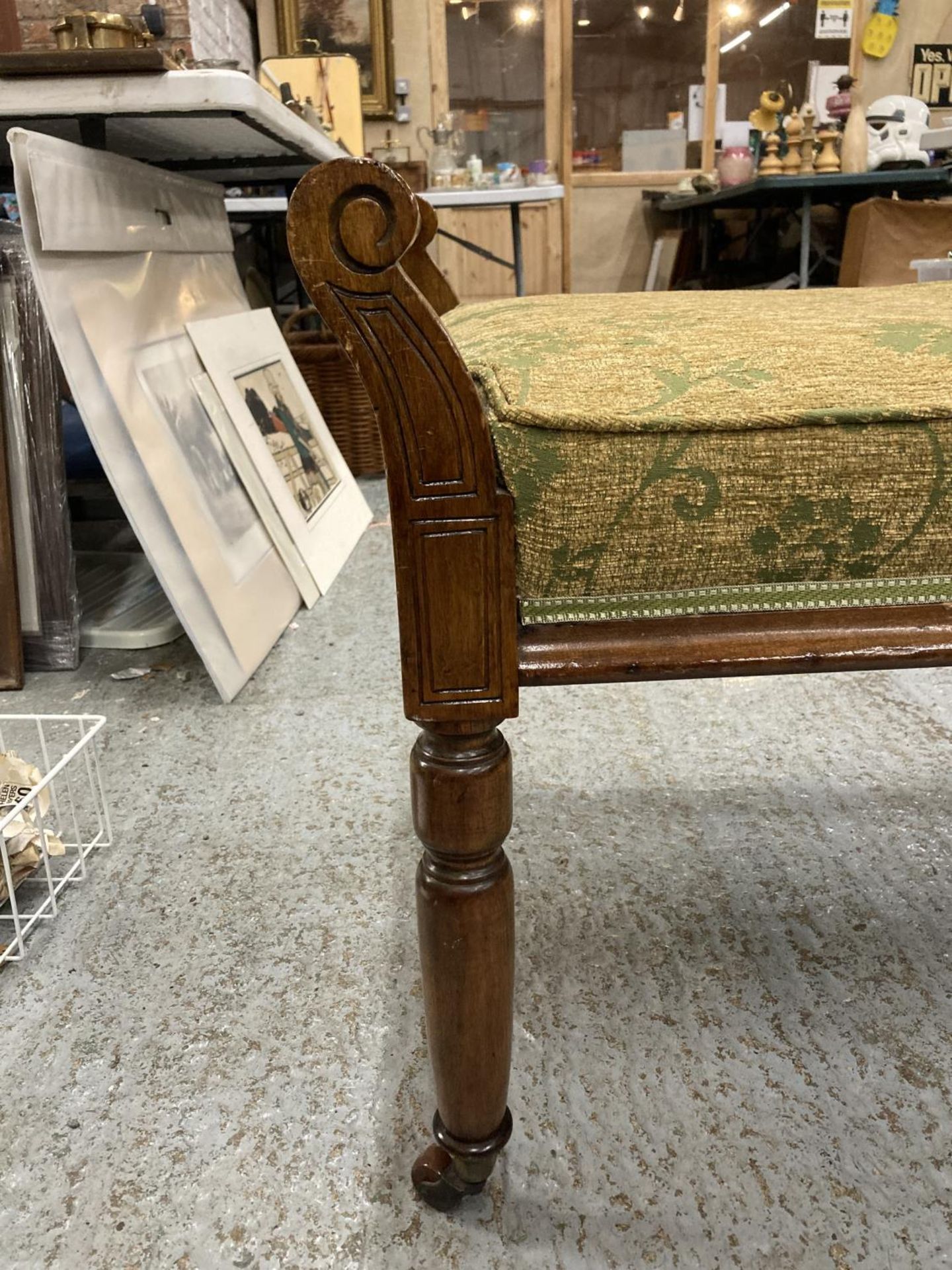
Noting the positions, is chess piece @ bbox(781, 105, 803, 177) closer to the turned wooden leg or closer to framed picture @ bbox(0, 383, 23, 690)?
framed picture @ bbox(0, 383, 23, 690)

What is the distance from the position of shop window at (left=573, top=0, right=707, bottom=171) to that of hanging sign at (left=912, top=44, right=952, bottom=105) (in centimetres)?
110

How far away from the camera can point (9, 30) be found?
1.78 m

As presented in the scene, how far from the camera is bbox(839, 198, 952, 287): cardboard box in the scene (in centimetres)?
310

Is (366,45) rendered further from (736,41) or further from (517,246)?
(517,246)

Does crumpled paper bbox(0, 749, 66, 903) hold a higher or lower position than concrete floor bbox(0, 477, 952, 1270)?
higher

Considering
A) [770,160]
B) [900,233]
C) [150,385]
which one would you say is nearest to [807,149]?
[770,160]

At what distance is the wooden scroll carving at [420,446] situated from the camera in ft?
1.45

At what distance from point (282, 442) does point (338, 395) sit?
2.48ft

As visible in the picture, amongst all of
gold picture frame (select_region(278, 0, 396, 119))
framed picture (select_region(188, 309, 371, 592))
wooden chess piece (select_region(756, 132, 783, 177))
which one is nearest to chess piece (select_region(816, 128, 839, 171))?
wooden chess piece (select_region(756, 132, 783, 177))

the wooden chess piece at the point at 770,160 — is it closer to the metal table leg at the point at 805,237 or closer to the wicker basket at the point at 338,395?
the metal table leg at the point at 805,237

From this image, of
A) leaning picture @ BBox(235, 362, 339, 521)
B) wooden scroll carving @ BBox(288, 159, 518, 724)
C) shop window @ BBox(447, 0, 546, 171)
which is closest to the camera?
wooden scroll carving @ BBox(288, 159, 518, 724)

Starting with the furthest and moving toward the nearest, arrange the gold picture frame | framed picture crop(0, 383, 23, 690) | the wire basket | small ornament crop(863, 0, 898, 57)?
1. small ornament crop(863, 0, 898, 57)
2. the gold picture frame
3. framed picture crop(0, 383, 23, 690)
4. the wire basket

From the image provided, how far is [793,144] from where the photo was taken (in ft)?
12.5

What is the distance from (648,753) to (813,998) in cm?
43
